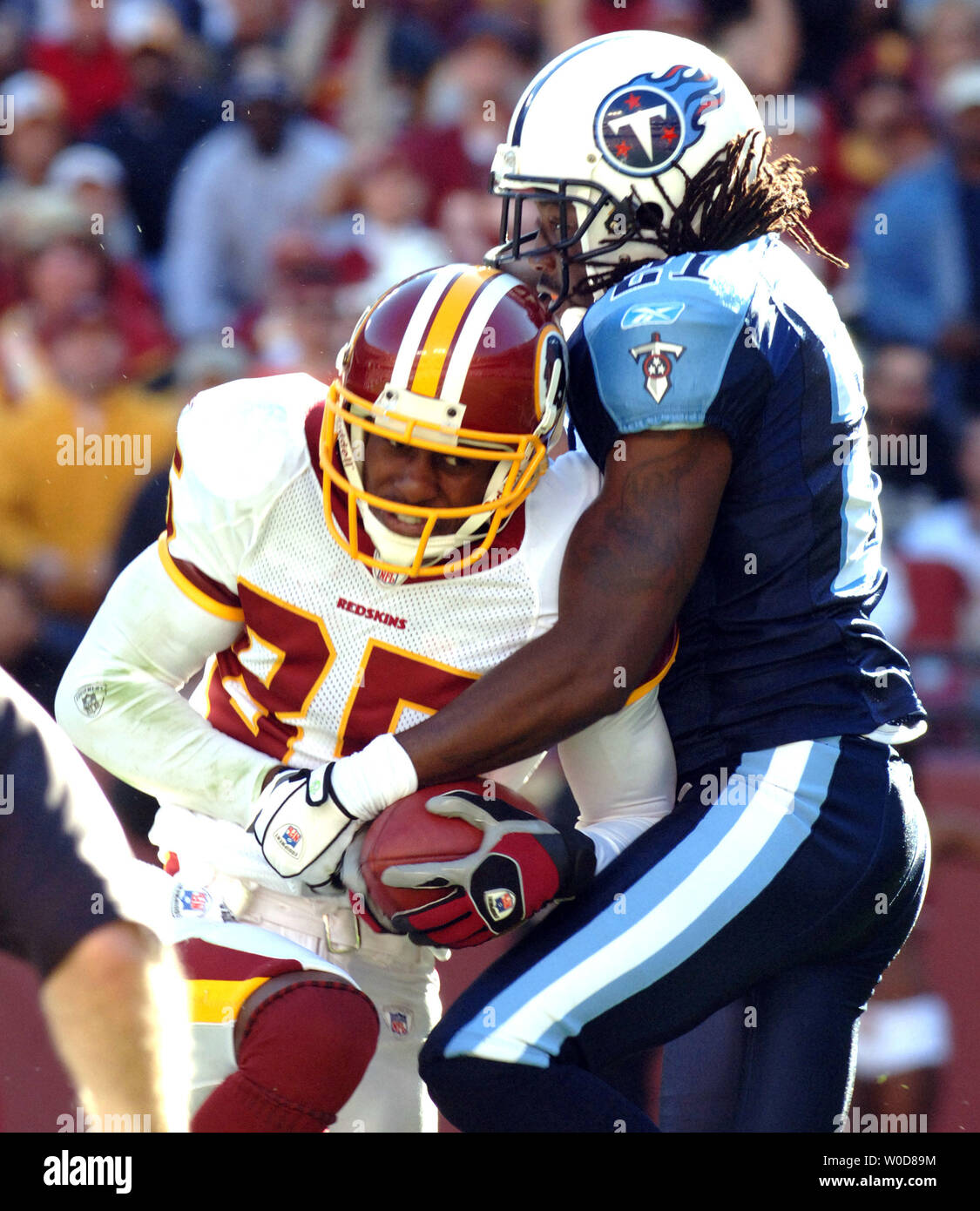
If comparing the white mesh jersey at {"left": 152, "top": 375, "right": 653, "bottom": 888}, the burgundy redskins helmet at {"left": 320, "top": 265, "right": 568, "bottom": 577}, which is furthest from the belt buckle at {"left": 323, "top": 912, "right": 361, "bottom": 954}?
the burgundy redskins helmet at {"left": 320, "top": 265, "right": 568, "bottom": 577}

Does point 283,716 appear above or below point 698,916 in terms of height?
above

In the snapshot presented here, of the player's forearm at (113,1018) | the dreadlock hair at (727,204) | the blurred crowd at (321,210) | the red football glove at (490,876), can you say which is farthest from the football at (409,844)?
the blurred crowd at (321,210)

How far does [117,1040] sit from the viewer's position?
2100mm

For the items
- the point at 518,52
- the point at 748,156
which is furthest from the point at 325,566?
the point at 518,52

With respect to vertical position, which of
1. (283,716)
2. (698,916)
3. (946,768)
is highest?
(283,716)

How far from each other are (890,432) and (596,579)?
2.87 meters

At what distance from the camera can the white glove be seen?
2604 millimetres

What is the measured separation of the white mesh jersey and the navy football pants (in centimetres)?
41

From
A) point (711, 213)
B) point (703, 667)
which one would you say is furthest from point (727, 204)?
point (703, 667)

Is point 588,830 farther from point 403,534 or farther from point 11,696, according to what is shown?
point 11,696

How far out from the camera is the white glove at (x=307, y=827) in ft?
8.54

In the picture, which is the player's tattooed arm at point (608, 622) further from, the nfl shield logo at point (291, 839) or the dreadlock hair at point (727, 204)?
the dreadlock hair at point (727, 204)

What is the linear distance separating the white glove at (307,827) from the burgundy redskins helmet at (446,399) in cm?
37

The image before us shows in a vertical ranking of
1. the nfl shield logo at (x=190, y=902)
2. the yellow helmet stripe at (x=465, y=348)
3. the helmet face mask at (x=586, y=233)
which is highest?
the helmet face mask at (x=586, y=233)
